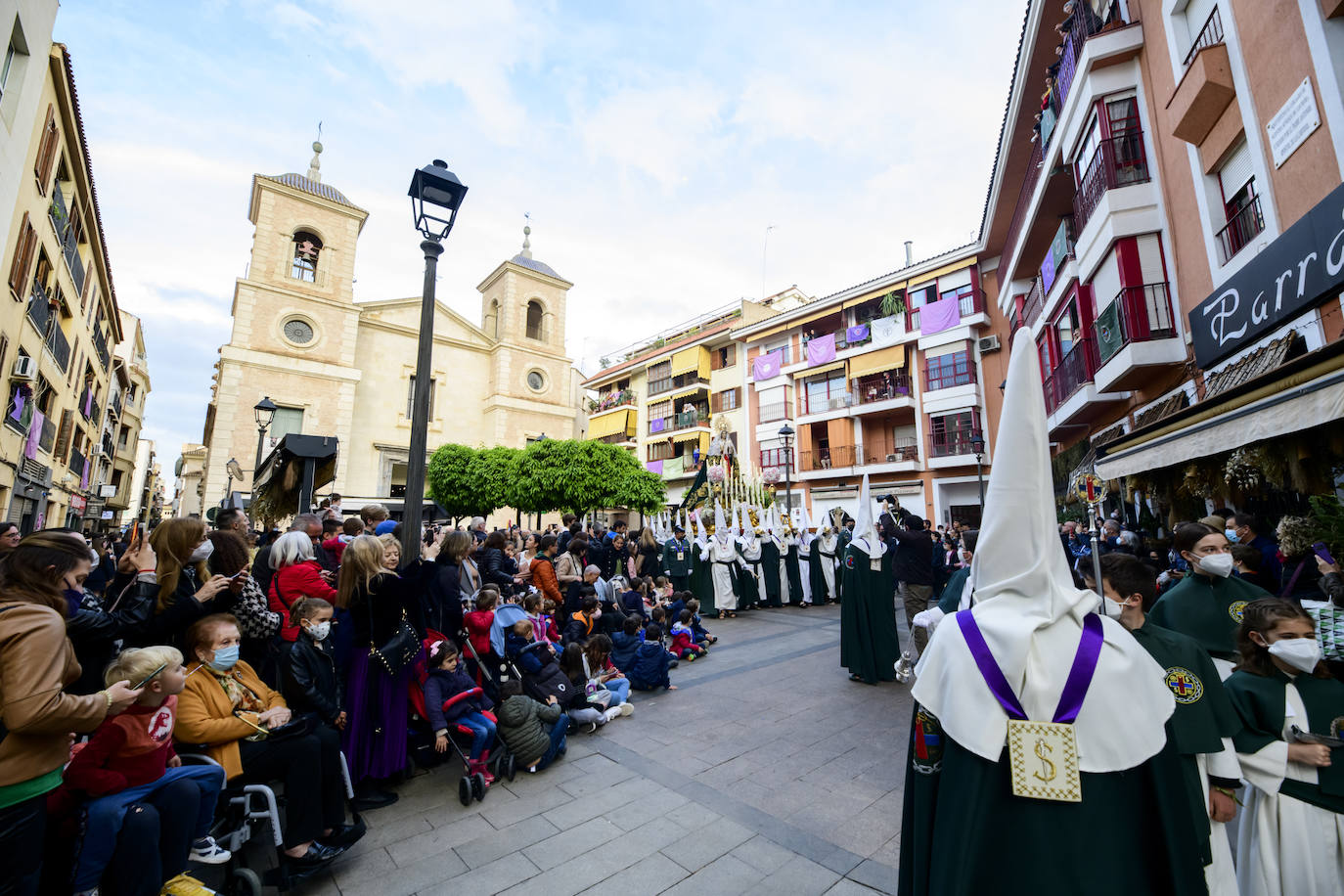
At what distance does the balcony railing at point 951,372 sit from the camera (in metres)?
23.5

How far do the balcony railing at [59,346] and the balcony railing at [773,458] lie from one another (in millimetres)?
25059

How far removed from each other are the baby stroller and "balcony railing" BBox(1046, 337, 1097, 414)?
1218 centimetres

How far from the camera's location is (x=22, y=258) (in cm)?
1170

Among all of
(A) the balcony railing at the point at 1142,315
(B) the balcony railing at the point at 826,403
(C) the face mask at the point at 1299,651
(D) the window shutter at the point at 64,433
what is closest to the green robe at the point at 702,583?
(A) the balcony railing at the point at 1142,315

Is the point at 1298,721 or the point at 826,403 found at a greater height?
the point at 826,403

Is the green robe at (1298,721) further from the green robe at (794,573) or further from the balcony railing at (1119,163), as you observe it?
the green robe at (794,573)

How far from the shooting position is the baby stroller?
4.29 m

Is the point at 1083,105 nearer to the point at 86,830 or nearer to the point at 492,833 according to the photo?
the point at 492,833

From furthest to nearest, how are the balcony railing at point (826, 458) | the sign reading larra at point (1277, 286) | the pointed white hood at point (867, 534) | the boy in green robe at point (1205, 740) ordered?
1. the balcony railing at point (826, 458)
2. the pointed white hood at point (867, 534)
3. the sign reading larra at point (1277, 286)
4. the boy in green robe at point (1205, 740)

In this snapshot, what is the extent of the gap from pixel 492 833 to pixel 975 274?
2535 cm

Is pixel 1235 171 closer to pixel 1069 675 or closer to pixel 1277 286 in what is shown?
pixel 1277 286

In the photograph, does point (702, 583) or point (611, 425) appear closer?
point (702, 583)

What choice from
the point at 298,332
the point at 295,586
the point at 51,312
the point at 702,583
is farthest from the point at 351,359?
the point at 295,586

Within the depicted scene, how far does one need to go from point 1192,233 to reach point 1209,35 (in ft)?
8.58
